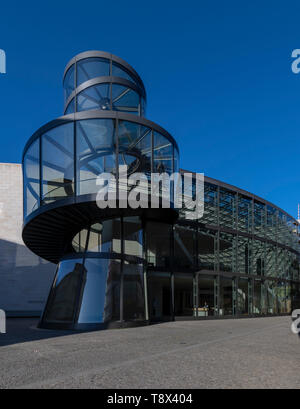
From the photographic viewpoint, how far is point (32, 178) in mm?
16906

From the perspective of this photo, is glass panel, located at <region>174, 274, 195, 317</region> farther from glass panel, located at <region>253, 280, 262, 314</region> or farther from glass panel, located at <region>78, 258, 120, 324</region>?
glass panel, located at <region>78, 258, 120, 324</region>

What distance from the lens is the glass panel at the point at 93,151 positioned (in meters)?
15.1

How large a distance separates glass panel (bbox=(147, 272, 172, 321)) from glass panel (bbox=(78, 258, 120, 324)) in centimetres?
620

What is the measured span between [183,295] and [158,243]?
7419 mm

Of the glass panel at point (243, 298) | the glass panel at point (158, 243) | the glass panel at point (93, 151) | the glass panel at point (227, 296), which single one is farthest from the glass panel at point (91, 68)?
the glass panel at point (243, 298)

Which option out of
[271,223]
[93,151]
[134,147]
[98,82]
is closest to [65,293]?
[93,151]

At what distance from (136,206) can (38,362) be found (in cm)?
849

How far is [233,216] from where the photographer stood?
27.5 metres

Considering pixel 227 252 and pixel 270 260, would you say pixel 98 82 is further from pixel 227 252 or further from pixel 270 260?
pixel 270 260

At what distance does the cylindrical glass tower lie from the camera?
15305 millimetres

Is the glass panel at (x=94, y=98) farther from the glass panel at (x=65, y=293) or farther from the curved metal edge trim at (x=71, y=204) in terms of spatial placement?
the glass panel at (x=65, y=293)

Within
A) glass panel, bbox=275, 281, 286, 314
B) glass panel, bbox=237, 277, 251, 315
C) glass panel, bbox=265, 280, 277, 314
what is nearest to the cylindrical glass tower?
glass panel, bbox=237, 277, 251, 315

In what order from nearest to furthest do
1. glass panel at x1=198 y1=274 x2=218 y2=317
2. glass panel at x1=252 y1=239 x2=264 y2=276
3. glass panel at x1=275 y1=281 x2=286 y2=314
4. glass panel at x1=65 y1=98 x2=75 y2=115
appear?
glass panel at x1=65 y1=98 x2=75 y2=115 < glass panel at x1=198 y1=274 x2=218 y2=317 < glass panel at x1=252 y1=239 x2=264 y2=276 < glass panel at x1=275 y1=281 x2=286 y2=314
